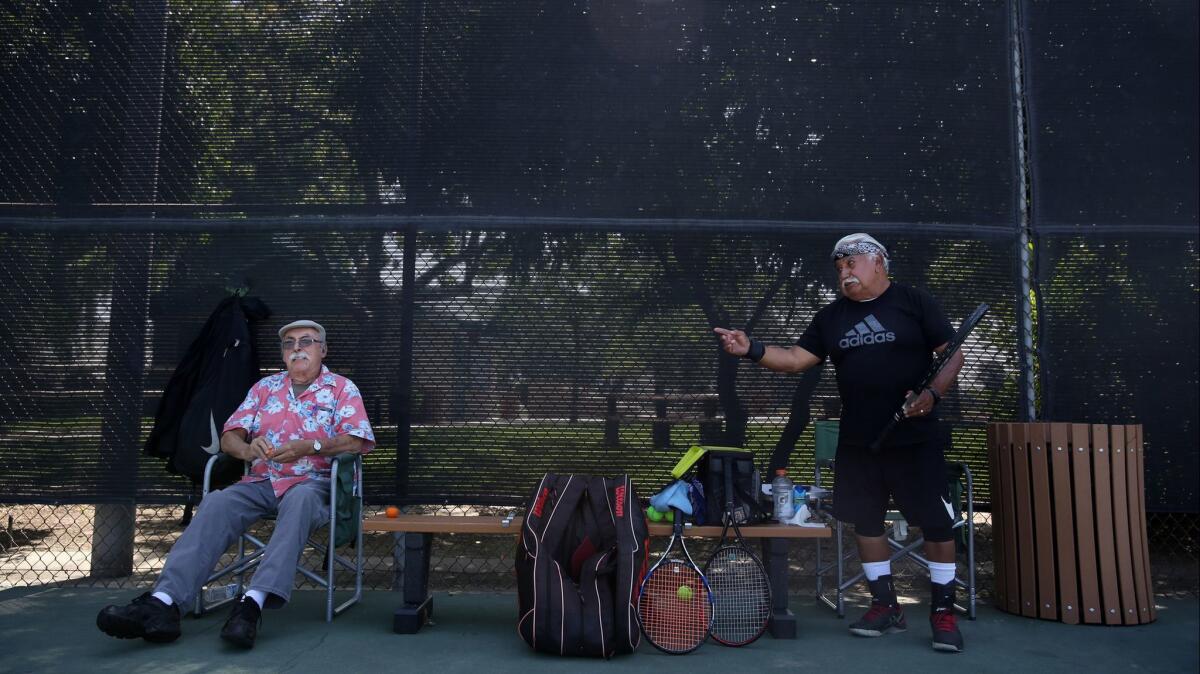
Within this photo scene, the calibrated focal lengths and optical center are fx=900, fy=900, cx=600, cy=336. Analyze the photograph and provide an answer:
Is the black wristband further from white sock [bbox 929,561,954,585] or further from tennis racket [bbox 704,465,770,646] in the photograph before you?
white sock [bbox 929,561,954,585]

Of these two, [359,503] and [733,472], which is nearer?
[733,472]

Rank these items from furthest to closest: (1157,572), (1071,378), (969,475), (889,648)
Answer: (1157,572), (1071,378), (969,475), (889,648)

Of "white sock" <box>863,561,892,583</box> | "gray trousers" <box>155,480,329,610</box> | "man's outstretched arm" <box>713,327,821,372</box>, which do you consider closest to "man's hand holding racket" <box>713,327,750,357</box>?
"man's outstretched arm" <box>713,327,821,372</box>

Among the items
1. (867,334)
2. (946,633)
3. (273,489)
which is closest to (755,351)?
(867,334)

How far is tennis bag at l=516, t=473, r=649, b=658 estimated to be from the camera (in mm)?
3541

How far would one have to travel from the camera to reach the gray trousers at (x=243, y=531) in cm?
369

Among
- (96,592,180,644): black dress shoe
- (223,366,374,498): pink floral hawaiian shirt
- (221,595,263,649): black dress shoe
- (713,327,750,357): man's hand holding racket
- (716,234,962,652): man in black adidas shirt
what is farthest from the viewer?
(223,366,374,498): pink floral hawaiian shirt

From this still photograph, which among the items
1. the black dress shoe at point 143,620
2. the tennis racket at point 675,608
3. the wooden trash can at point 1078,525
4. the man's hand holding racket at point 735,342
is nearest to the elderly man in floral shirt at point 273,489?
the black dress shoe at point 143,620

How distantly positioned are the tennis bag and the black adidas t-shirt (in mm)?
1066

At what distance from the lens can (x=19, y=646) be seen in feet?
12.0

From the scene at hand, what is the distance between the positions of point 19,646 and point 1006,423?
4482mm

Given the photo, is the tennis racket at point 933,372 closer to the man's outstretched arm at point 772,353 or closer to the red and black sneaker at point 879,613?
the man's outstretched arm at point 772,353

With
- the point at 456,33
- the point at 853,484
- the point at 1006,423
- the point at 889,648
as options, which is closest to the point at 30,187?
the point at 456,33

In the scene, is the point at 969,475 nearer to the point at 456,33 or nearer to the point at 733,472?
the point at 733,472
